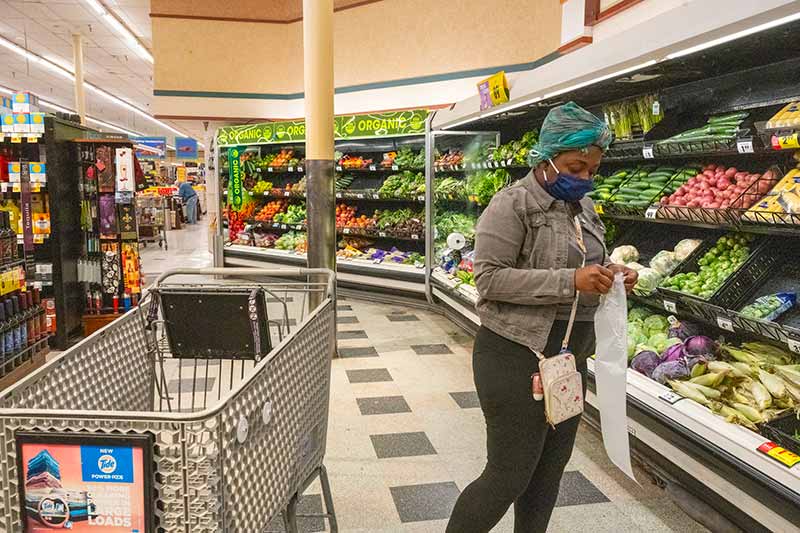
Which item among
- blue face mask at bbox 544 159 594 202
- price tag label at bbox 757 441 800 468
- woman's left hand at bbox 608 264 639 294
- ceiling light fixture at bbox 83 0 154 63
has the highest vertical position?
ceiling light fixture at bbox 83 0 154 63

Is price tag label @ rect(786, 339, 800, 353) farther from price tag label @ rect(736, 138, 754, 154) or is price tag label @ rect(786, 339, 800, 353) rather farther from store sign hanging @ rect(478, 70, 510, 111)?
store sign hanging @ rect(478, 70, 510, 111)

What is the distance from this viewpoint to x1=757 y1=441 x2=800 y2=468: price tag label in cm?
213

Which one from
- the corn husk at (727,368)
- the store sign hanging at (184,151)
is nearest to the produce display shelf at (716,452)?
the corn husk at (727,368)

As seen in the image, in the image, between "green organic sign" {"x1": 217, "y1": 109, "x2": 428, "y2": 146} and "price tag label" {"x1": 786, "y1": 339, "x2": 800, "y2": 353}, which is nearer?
"price tag label" {"x1": 786, "y1": 339, "x2": 800, "y2": 353}

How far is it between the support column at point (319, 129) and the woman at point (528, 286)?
10.3 feet

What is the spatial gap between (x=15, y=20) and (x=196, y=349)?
43.7 feet

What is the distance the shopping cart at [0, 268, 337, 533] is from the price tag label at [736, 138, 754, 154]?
1.89m

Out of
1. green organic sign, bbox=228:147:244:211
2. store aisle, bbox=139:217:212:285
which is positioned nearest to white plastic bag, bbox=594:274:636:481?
store aisle, bbox=139:217:212:285

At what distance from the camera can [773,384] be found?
2600mm

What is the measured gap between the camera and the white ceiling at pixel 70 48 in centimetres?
1172

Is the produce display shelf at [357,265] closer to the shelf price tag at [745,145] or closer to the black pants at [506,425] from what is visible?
the shelf price tag at [745,145]

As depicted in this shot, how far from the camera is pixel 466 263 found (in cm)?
593

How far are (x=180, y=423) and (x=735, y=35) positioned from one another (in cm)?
231

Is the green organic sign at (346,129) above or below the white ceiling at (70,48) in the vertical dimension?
below
